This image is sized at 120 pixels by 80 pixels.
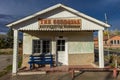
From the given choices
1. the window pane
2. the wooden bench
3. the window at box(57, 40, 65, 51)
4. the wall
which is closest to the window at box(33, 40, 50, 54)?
the window pane

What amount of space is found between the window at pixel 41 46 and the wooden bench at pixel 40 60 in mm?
657

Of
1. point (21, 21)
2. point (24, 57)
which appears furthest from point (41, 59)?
point (21, 21)

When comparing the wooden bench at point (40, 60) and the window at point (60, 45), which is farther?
the window at point (60, 45)

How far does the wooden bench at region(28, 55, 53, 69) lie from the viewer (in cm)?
1474

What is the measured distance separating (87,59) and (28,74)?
583 centimetres

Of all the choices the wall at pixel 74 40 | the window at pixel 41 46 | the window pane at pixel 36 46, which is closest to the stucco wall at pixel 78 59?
the wall at pixel 74 40

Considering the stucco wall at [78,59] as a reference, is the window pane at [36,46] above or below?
above

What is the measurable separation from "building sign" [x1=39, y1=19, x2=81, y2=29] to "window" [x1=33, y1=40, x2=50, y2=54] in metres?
2.77

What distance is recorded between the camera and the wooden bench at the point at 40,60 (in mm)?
14742

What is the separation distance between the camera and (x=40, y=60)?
598 inches

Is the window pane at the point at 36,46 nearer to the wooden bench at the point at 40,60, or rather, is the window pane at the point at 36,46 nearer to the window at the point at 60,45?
the wooden bench at the point at 40,60

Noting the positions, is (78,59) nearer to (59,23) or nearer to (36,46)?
(36,46)

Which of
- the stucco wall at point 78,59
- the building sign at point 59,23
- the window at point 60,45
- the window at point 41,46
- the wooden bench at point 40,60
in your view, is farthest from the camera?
the window at point 60,45

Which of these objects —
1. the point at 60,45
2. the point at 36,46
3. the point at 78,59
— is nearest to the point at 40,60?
the point at 36,46
